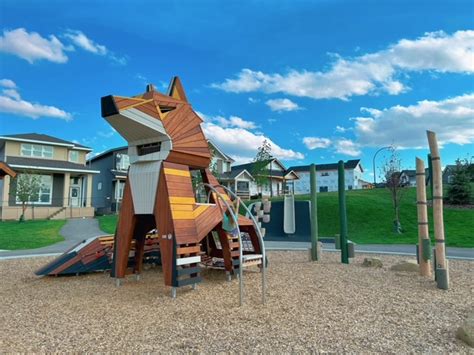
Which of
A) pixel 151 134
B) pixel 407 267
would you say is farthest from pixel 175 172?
pixel 407 267

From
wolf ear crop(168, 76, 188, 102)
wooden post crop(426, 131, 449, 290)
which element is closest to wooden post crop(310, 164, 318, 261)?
wooden post crop(426, 131, 449, 290)

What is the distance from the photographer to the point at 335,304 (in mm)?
5191

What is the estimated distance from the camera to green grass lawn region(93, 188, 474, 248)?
17.2 meters

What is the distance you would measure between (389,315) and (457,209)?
2186cm

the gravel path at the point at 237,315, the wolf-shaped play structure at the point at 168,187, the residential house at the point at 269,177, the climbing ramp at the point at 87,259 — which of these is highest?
the residential house at the point at 269,177

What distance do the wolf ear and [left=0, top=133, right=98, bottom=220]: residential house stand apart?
23.8 m

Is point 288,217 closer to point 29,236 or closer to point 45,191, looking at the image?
point 29,236

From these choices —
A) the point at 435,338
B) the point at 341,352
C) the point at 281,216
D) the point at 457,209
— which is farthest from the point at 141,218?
the point at 457,209

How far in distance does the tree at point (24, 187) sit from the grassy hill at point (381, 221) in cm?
2058

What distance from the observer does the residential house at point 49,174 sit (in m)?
26.0

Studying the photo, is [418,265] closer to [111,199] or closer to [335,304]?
[335,304]

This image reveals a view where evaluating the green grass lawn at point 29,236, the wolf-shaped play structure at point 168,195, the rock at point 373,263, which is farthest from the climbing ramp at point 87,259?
the green grass lawn at point 29,236

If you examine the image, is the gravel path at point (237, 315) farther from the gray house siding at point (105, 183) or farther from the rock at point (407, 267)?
the gray house siding at point (105, 183)

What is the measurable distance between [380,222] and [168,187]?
757 inches
